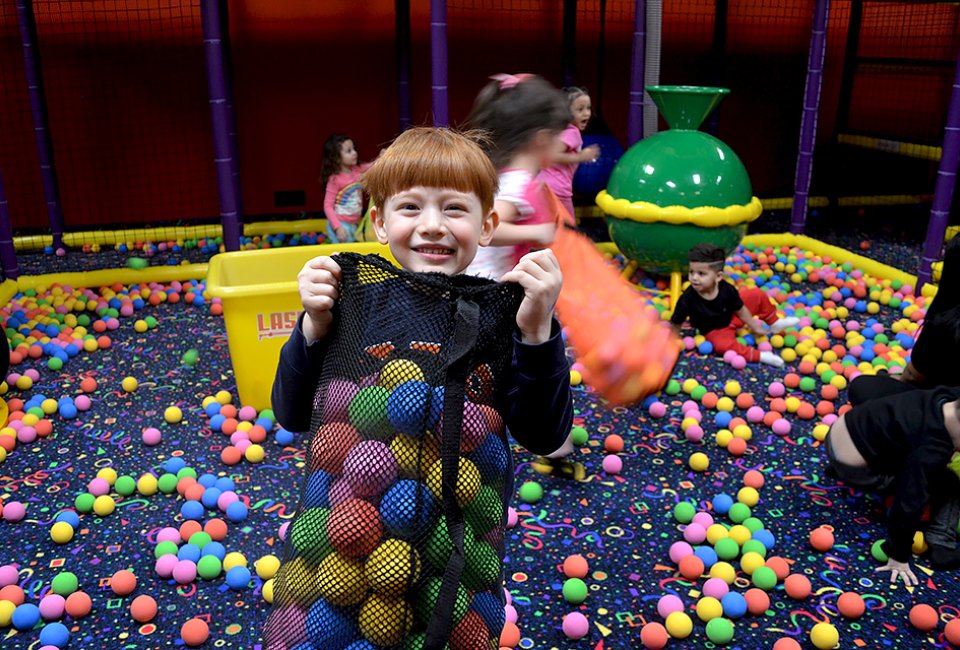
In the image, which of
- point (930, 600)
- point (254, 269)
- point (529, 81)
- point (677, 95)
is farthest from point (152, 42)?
point (930, 600)

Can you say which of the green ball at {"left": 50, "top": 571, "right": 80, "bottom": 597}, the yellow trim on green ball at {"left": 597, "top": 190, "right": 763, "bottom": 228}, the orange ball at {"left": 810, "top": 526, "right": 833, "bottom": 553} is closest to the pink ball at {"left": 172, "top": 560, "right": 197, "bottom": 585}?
the green ball at {"left": 50, "top": 571, "right": 80, "bottom": 597}

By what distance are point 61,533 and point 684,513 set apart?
6.08 feet

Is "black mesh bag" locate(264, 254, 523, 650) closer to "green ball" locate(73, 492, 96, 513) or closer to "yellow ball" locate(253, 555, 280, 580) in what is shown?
"yellow ball" locate(253, 555, 280, 580)

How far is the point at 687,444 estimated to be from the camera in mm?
3174

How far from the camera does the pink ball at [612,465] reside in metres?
2.95

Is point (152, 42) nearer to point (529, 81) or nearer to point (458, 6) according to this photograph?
point (458, 6)

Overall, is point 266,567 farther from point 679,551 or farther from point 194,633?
point 679,551

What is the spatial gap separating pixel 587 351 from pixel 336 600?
3.53ft

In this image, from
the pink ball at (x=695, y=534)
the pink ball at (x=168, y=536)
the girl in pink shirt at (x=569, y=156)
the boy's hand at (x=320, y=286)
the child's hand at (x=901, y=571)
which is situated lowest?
the child's hand at (x=901, y=571)

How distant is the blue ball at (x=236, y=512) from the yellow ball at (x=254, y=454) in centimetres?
34

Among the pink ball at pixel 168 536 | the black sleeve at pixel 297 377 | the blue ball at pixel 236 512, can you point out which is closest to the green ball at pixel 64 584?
the pink ball at pixel 168 536

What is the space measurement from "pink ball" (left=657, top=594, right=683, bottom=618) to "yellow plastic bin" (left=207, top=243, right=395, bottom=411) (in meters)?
1.62

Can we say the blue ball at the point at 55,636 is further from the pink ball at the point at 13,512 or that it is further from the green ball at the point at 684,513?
the green ball at the point at 684,513

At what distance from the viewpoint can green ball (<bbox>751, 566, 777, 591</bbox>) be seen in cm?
238
